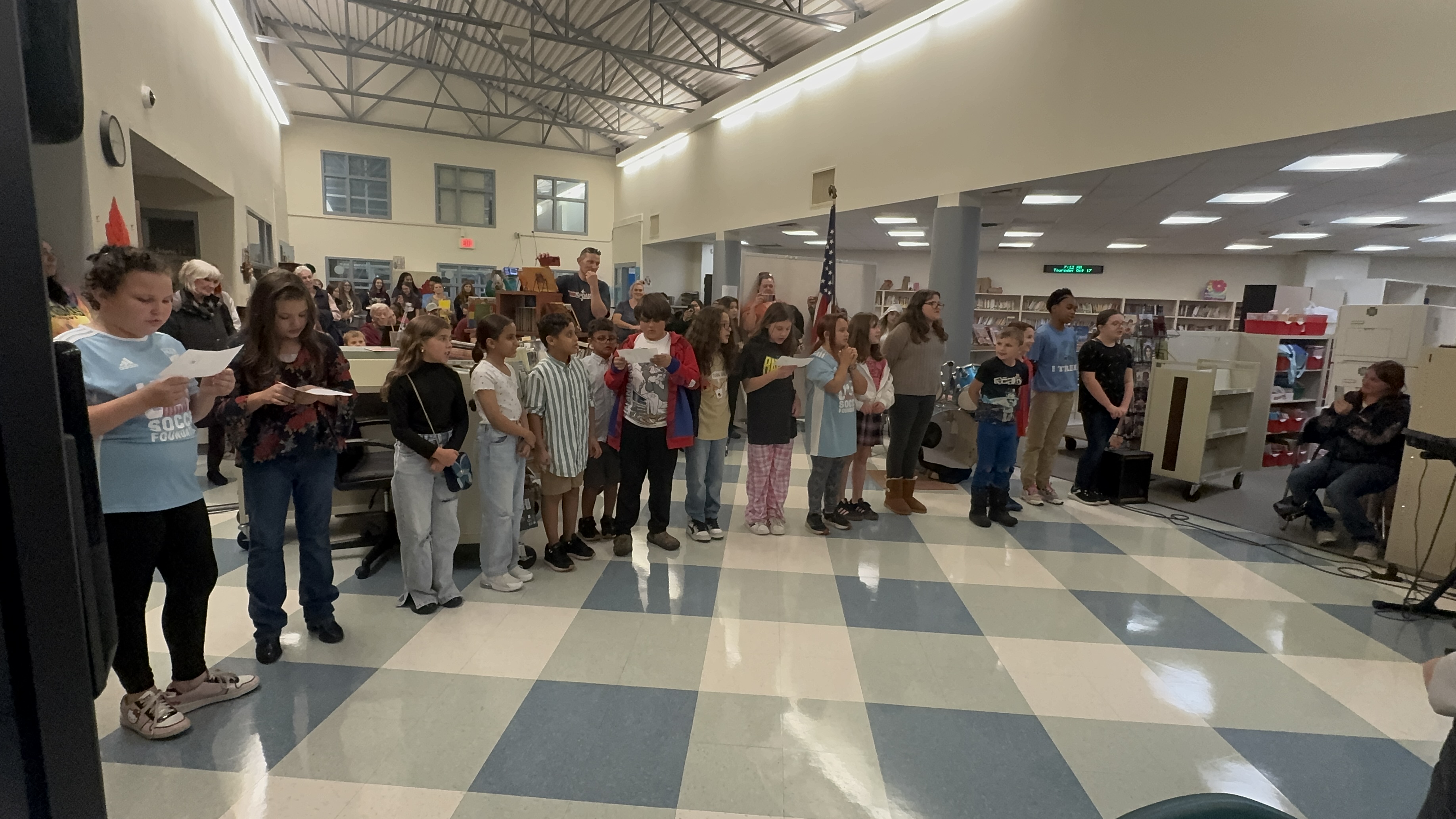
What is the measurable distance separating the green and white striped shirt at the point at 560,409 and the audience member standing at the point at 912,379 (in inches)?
94.4

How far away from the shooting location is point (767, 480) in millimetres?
4477

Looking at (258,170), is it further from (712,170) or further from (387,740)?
(387,740)

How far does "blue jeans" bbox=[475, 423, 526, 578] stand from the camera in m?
3.34

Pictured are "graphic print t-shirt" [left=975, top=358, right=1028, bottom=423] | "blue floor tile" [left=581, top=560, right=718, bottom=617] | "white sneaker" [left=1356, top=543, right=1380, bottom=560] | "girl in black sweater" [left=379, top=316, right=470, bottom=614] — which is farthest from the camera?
"graphic print t-shirt" [left=975, top=358, right=1028, bottom=423]

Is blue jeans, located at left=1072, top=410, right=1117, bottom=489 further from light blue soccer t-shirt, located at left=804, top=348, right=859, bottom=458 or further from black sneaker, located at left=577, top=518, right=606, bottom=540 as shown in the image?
black sneaker, located at left=577, top=518, right=606, bottom=540

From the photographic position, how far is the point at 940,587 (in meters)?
3.66

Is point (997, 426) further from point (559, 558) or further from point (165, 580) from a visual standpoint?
point (165, 580)

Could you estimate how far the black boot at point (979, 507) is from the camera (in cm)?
478

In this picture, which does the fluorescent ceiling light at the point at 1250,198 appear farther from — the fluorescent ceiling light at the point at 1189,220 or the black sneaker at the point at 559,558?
the black sneaker at the point at 559,558

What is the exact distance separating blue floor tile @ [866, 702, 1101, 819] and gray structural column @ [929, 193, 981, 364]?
5.52m

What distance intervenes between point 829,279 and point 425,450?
4.08m

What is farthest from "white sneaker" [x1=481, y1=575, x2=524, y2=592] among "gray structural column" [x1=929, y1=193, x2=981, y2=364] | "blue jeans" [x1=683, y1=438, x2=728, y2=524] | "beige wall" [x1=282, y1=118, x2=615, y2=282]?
"beige wall" [x1=282, y1=118, x2=615, y2=282]

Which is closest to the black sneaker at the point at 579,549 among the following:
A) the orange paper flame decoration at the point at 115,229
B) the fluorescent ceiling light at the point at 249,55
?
Answer: the orange paper flame decoration at the point at 115,229

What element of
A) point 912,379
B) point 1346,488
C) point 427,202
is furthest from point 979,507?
point 427,202
